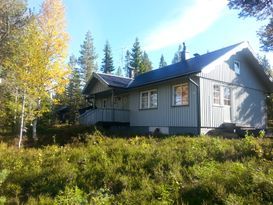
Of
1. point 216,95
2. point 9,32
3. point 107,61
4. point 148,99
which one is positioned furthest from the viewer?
point 107,61

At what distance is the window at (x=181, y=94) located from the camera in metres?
17.7

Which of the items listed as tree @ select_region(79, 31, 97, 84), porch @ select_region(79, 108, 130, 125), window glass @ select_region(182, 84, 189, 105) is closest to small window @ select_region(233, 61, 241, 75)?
window glass @ select_region(182, 84, 189, 105)

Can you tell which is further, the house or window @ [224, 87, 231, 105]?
window @ [224, 87, 231, 105]

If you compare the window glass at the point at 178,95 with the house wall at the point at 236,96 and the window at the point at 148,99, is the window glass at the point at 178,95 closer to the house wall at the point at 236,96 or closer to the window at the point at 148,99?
the house wall at the point at 236,96

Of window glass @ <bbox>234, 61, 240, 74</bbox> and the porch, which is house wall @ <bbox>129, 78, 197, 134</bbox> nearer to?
the porch

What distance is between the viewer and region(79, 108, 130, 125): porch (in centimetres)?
2185

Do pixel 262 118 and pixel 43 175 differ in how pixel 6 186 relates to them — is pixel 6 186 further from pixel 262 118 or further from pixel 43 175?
pixel 262 118

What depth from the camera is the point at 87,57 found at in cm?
5978

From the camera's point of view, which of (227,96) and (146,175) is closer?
(146,175)

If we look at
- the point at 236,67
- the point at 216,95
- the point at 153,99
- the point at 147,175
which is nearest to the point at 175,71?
the point at 153,99

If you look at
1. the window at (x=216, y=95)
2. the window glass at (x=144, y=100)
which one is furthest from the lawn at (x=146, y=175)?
the window glass at (x=144, y=100)

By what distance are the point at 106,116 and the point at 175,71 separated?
19.7ft

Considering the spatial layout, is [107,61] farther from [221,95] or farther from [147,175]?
[147,175]

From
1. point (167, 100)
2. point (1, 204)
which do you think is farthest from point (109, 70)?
point (1, 204)
